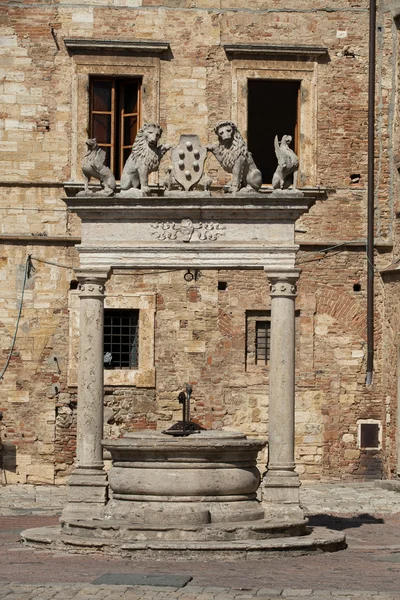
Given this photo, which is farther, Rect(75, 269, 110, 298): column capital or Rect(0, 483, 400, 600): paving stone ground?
Rect(75, 269, 110, 298): column capital

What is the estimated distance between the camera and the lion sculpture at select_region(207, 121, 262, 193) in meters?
16.2

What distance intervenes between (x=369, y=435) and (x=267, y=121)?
7.34m

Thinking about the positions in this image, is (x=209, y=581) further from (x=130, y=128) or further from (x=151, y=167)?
(x=130, y=128)

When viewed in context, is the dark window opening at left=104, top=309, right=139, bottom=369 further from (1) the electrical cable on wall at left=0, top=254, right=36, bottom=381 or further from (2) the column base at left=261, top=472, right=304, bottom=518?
(2) the column base at left=261, top=472, right=304, bottom=518

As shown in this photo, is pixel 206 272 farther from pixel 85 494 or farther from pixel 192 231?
pixel 85 494

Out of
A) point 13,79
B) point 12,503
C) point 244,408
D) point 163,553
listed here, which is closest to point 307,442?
point 244,408

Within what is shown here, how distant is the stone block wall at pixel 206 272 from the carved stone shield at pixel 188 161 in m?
7.07

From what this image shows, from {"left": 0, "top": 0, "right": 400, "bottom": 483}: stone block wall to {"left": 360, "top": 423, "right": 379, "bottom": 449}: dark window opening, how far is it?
114 millimetres

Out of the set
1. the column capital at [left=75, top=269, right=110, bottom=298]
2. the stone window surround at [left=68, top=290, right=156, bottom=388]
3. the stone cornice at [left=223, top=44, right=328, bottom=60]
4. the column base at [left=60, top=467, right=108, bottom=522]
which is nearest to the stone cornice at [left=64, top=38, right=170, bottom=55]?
the stone cornice at [left=223, top=44, right=328, bottom=60]

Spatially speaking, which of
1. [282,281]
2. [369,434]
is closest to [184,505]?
[282,281]

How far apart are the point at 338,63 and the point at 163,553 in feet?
38.3

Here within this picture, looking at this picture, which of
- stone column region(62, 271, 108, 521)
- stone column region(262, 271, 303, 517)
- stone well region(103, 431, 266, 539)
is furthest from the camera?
stone column region(62, 271, 108, 521)

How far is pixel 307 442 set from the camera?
23.2 metres

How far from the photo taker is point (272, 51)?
2339 centimetres
